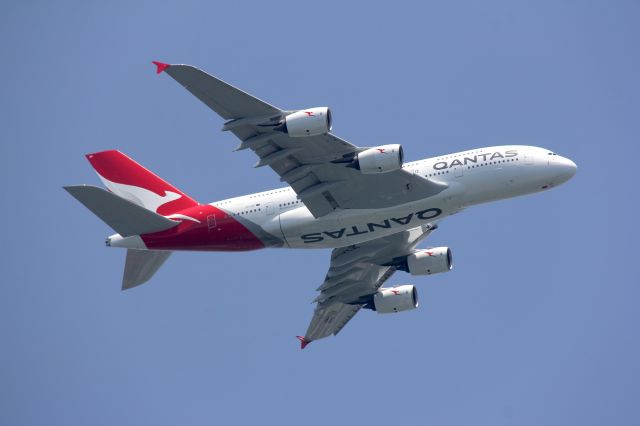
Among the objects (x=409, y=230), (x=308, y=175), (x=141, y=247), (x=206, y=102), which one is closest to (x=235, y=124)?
(x=206, y=102)

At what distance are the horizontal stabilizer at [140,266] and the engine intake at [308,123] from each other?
47.9 ft

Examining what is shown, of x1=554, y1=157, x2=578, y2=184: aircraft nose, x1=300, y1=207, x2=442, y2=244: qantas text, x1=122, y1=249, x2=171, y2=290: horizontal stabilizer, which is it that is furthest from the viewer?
x1=122, y1=249, x2=171, y2=290: horizontal stabilizer

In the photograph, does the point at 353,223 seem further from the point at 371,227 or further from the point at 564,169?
the point at 564,169

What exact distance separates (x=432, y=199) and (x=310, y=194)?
689 cm

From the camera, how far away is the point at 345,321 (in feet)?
246

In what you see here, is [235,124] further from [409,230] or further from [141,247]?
[409,230]

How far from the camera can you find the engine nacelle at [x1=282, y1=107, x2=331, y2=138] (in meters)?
57.2

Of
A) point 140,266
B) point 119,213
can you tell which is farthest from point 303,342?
point 119,213

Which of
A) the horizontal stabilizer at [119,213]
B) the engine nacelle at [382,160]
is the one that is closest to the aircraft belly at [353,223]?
the engine nacelle at [382,160]

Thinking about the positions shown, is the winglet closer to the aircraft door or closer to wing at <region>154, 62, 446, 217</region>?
→ the aircraft door

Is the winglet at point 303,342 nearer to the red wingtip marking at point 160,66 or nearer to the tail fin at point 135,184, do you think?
the tail fin at point 135,184

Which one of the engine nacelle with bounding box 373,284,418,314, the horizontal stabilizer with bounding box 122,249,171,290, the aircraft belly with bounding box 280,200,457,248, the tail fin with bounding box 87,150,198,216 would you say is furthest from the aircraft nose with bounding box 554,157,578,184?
the horizontal stabilizer with bounding box 122,249,171,290

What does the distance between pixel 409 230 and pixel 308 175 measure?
35.7 ft

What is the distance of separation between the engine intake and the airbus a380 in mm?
52
